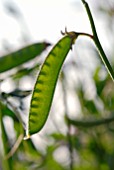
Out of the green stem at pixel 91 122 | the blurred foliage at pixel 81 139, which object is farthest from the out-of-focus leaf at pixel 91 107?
the green stem at pixel 91 122

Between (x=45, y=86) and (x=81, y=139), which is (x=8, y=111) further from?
(x=81, y=139)

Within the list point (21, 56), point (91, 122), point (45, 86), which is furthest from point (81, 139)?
point (45, 86)

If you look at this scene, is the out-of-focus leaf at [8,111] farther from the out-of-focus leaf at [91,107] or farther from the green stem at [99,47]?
the out-of-focus leaf at [91,107]

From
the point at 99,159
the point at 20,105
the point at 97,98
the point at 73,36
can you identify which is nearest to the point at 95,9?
the point at 97,98

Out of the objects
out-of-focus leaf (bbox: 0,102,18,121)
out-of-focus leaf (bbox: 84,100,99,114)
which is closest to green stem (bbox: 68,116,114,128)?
out-of-focus leaf (bbox: 0,102,18,121)

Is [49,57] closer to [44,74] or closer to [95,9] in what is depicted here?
[44,74]

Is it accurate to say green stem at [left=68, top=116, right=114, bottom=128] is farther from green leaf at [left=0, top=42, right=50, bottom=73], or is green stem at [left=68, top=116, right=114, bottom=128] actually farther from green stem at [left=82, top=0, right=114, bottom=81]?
green stem at [left=82, top=0, right=114, bottom=81]
